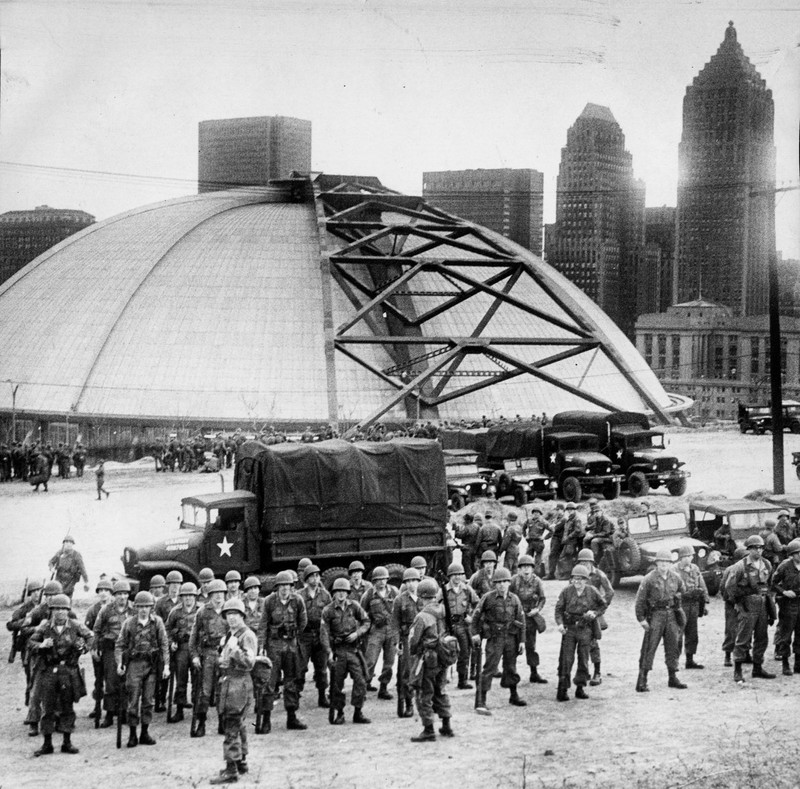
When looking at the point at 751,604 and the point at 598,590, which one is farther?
the point at 751,604

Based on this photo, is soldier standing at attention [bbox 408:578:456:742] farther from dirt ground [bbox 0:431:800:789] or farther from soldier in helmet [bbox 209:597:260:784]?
soldier in helmet [bbox 209:597:260:784]

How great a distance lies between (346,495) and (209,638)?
22.4ft

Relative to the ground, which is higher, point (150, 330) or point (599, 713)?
point (150, 330)

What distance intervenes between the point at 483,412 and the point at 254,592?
3323 cm

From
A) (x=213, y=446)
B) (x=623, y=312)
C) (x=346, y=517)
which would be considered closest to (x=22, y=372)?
(x=213, y=446)

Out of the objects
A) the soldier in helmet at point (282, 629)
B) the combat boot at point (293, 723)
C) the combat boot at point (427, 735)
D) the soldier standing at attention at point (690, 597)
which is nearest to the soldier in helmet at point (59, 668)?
the soldier in helmet at point (282, 629)

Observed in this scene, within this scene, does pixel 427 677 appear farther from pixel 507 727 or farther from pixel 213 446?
pixel 213 446

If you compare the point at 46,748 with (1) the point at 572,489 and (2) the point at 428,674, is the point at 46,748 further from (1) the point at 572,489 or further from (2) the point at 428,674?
(1) the point at 572,489

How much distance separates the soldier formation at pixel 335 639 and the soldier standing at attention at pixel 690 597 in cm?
2

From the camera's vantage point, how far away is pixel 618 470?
3369 centimetres

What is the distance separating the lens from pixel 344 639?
14.2 meters

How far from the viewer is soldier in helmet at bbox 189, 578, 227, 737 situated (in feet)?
44.6

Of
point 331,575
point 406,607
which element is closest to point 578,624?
point 406,607

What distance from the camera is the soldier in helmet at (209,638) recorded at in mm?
13602
